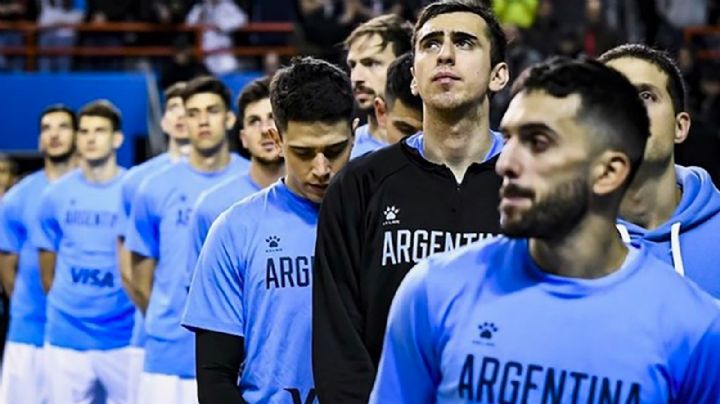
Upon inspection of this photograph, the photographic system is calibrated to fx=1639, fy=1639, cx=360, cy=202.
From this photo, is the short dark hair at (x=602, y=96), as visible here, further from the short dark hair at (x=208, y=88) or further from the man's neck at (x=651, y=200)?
the short dark hair at (x=208, y=88)

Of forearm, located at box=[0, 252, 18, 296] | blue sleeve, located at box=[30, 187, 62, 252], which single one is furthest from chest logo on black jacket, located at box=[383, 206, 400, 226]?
forearm, located at box=[0, 252, 18, 296]

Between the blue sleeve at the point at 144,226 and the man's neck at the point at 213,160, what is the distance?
13.0 inches

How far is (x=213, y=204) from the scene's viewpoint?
7.38m

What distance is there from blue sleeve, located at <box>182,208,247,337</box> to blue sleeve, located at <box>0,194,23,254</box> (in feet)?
22.3

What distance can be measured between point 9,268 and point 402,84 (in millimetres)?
6686

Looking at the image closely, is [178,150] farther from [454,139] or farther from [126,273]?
[454,139]

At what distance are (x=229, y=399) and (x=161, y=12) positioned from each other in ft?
49.7

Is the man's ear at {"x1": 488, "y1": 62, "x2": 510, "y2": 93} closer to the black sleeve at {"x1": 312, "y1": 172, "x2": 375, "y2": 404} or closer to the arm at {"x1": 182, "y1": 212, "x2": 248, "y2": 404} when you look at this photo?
the black sleeve at {"x1": 312, "y1": 172, "x2": 375, "y2": 404}

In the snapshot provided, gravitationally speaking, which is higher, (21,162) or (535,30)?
(535,30)

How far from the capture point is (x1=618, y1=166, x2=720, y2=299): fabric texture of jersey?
4855mm

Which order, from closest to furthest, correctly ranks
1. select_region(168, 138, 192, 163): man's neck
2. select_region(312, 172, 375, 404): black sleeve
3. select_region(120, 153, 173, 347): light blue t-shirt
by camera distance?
1. select_region(312, 172, 375, 404): black sleeve
2. select_region(120, 153, 173, 347): light blue t-shirt
3. select_region(168, 138, 192, 163): man's neck

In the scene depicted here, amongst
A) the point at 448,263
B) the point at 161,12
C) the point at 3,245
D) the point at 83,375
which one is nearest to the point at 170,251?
the point at 83,375

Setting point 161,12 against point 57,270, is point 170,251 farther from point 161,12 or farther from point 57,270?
point 161,12

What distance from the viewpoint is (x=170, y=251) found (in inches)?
352
